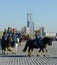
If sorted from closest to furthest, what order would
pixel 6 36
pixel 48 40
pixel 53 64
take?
1. pixel 53 64
2. pixel 48 40
3. pixel 6 36

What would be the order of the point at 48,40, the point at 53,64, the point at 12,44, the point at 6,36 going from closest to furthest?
the point at 53,64, the point at 48,40, the point at 6,36, the point at 12,44

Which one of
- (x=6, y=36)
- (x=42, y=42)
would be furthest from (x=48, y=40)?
(x=6, y=36)

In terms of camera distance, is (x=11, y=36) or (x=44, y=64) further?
(x=11, y=36)

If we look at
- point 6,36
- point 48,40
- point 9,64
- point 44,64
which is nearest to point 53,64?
point 44,64

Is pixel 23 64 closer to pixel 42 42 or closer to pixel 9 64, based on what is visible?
pixel 9 64

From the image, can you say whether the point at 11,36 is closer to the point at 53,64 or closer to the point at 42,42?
the point at 42,42

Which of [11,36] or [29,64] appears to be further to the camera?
[11,36]

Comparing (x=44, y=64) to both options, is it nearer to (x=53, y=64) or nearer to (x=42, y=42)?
(x=53, y=64)

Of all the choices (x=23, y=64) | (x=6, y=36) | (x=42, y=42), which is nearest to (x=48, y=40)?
(x=42, y=42)

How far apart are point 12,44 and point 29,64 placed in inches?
446

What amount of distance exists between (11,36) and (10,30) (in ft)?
1.83

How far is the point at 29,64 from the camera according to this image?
17.5 m

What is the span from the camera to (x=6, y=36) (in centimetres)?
2705

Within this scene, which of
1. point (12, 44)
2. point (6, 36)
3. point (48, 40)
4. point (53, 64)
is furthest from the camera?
point (12, 44)
